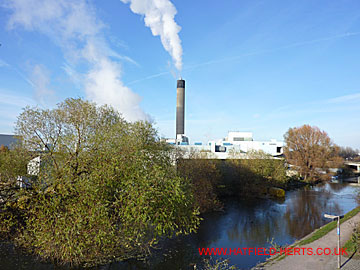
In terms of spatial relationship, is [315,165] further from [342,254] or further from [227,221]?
[342,254]

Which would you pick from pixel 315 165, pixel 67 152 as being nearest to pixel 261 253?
pixel 67 152

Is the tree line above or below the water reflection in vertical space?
above

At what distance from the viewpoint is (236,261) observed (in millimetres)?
15977

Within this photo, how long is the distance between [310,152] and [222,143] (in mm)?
27738

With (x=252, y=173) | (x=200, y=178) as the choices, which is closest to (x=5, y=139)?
(x=200, y=178)

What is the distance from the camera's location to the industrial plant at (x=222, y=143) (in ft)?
209

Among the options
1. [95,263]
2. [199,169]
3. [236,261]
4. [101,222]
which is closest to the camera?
[101,222]

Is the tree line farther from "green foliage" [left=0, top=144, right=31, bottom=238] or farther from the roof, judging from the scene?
the roof

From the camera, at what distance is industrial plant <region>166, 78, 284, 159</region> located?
63725 mm

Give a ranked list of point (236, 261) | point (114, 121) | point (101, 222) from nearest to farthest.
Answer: point (101, 222)
point (236, 261)
point (114, 121)

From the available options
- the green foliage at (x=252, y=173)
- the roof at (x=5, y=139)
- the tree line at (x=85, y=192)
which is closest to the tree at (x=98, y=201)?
the tree line at (x=85, y=192)

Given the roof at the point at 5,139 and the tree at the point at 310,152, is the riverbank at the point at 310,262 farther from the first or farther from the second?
the roof at the point at 5,139

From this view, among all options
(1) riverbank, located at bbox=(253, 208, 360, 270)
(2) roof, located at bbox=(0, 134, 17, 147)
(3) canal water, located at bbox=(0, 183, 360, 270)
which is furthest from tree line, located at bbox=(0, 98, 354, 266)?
(2) roof, located at bbox=(0, 134, 17, 147)

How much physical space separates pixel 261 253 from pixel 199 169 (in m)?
15.3
